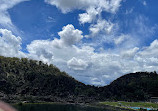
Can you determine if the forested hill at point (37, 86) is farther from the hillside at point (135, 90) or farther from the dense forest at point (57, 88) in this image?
the hillside at point (135, 90)

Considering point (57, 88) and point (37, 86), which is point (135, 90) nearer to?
point (57, 88)

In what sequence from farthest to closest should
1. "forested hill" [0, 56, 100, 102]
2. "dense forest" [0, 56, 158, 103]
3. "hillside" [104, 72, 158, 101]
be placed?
1. "hillside" [104, 72, 158, 101]
2. "dense forest" [0, 56, 158, 103]
3. "forested hill" [0, 56, 100, 102]

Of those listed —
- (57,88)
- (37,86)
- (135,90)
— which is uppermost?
(37,86)

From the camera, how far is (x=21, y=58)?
516ft

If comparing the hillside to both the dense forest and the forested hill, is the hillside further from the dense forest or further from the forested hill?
the forested hill

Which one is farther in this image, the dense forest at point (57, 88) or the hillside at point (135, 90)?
the hillside at point (135, 90)

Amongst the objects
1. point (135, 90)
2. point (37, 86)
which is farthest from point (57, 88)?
point (135, 90)

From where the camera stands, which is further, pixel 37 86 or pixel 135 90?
pixel 135 90

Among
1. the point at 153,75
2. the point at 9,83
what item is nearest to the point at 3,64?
the point at 9,83

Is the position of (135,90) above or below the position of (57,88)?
below

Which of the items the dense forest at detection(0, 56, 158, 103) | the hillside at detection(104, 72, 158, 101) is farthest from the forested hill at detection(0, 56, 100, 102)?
the hillside at detection(104, 72, 158, 101)

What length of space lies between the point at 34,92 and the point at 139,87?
8055 centimetres

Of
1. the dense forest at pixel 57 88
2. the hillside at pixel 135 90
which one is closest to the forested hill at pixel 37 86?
the dense forest at pixel 57 88

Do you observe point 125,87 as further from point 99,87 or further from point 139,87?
point 99,87
